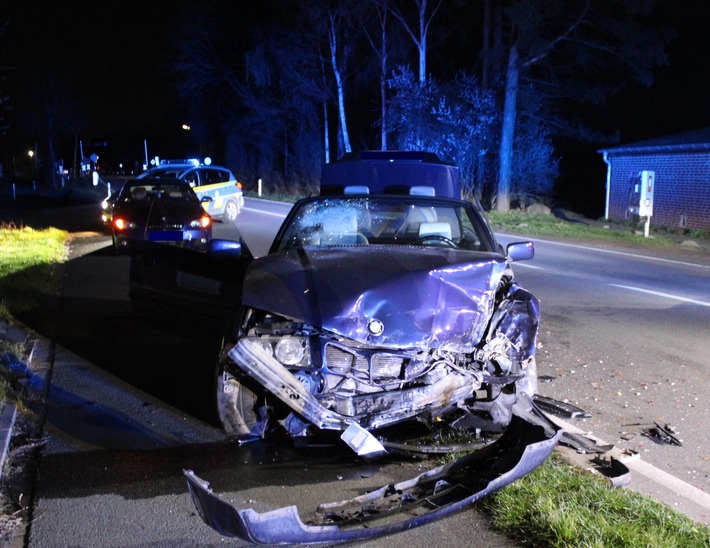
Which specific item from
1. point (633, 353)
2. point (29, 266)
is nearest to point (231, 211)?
point (29, 266)

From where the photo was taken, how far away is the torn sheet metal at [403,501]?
3.32 metres

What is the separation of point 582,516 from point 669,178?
22057 mm

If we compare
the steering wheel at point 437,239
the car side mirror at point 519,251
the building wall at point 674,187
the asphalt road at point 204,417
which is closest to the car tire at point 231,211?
the asphalt road at point 204,417

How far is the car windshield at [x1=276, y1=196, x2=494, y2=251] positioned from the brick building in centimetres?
1795

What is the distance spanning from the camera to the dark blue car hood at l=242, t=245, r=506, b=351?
4434 mm

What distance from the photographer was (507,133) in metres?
28.6

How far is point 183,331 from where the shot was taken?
8227 millimetres

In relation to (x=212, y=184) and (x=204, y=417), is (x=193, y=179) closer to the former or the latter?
→ (x=212, y=184)

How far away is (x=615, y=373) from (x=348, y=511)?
3.87 metres

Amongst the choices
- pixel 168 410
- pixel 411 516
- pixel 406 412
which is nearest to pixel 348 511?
pixel 411 516

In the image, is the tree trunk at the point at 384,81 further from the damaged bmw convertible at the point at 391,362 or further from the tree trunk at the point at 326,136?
the damaged bmw convertible at the point at 391,362

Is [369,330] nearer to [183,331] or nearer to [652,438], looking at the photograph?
[652,438]

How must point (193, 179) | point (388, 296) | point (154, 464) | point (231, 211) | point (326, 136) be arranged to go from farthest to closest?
point (326, 136), point (231, 211), point (193, 179), point (154, 464), point (388, 296)

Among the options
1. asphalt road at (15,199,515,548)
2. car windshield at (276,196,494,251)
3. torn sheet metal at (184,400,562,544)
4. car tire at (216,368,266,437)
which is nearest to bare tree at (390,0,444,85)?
car windshield at (276,196,494,251)
